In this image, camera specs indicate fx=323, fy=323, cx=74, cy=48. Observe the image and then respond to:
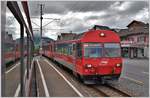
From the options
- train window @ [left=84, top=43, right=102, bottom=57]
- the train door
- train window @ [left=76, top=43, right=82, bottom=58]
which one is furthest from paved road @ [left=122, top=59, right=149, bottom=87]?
train window @ [left=76, top=43, right=82, bottom=58]

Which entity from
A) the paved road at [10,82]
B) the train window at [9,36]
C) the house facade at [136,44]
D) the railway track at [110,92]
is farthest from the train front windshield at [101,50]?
the house facade at [136,44]

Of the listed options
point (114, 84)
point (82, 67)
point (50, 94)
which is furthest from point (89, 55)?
point (50, 94)

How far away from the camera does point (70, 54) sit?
1755 cm

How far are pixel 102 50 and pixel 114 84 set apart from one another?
183 centimetres

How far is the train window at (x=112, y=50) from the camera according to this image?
14.6 meters

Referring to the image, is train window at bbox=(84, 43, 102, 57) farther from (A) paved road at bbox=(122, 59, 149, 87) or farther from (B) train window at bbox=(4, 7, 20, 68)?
(B) train window at bbox=(4, 7, 20, 68)

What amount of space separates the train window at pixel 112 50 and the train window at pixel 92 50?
286 millimetres

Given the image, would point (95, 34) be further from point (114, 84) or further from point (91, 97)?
point (91, 97)

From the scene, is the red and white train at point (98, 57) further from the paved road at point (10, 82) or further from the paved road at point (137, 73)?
the paved road at point (10, 82)

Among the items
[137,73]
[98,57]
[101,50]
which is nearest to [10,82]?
[98,57]

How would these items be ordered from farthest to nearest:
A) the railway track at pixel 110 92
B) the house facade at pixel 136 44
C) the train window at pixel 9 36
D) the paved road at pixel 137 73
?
the house facade at pixel 136 44 → the paved road at pixel 137 73 → the railway track at pixel 110 92 → the train window at pixel 9 36

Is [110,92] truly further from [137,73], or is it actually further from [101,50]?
[137,73]

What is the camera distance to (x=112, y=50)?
48.1 ft

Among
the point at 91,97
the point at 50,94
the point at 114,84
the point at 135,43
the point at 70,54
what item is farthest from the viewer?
the point at 135,43
